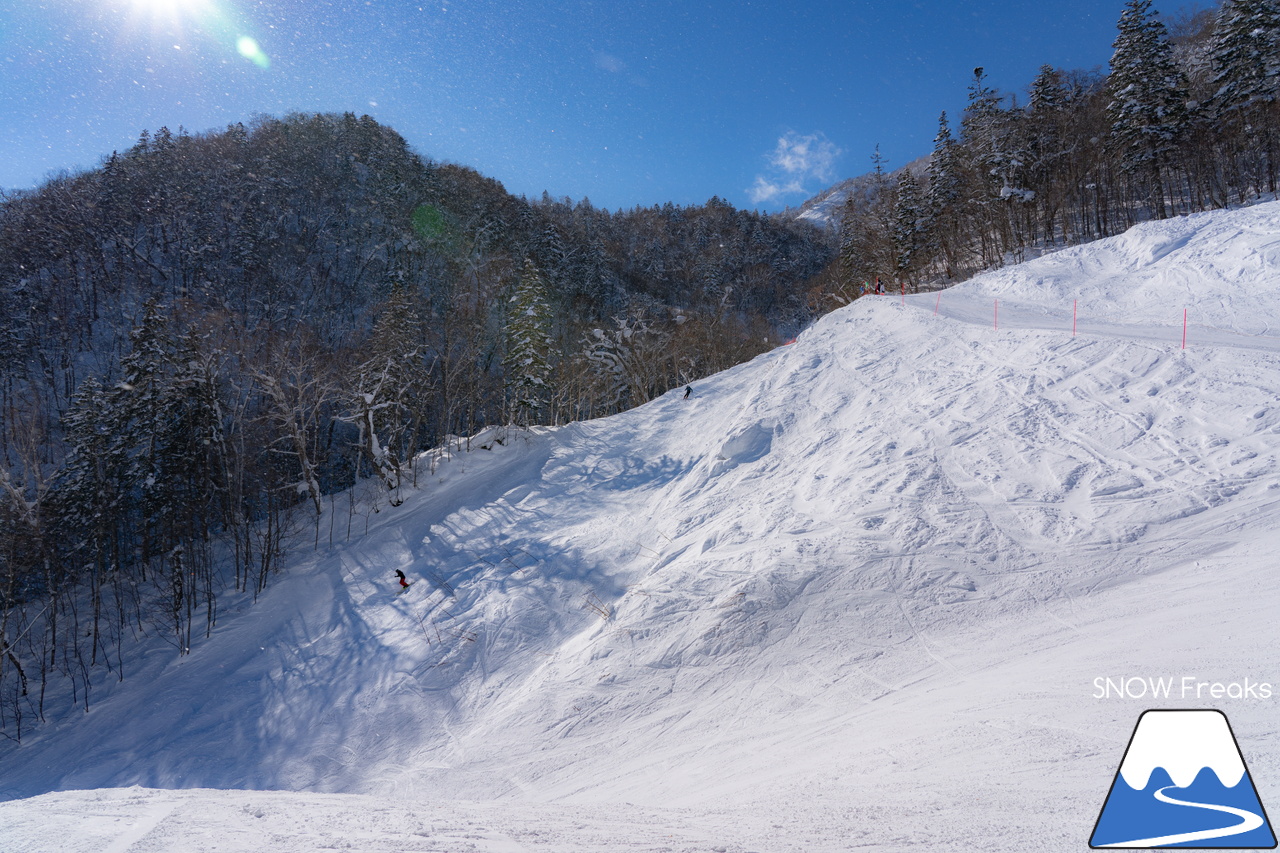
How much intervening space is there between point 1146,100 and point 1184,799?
46.5 m

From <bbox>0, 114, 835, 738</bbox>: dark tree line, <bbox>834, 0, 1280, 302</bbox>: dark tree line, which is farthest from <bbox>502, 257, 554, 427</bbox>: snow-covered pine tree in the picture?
<bbox>834, 0, 1280, 302</bbox>: dark tree line

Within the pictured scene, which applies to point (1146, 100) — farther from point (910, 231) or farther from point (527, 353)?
point (527, 353)

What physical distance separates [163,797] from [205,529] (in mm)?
26642

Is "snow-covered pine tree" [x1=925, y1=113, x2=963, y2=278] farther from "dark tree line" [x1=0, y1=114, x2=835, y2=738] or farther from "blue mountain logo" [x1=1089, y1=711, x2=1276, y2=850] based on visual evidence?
"blue mountain logo" [x1=1089, y1=711, x2=1276, y2=850]

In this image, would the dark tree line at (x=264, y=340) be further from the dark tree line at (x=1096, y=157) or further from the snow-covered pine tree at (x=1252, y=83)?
the snow-covered pine tree at (x=1252, y=83)

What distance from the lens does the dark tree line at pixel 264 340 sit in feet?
78.2

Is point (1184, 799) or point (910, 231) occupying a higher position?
point (910, 231)

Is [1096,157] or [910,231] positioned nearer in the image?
[1096,157]

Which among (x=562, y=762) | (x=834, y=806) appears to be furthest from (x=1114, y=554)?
(x=562, y=762)

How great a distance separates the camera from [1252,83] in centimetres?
3041

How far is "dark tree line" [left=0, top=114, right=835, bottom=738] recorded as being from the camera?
78.2ft

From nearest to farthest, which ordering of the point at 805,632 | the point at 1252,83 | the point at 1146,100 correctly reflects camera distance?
the point at 805,632, the point at 1252,83, the point at 1146,100

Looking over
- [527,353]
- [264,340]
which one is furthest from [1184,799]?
[264,340]

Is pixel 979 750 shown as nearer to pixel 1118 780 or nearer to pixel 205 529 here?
pixel 1118 780
